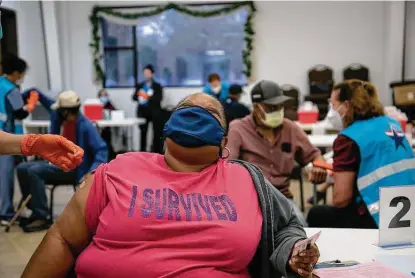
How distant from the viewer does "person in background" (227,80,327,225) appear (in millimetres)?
2463

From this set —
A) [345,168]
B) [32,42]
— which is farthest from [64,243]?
[32,42]

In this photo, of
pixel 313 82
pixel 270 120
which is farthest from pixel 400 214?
pixel 313 82

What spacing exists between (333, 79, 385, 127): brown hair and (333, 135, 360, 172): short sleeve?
14cm

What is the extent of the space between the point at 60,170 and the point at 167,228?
2.85 meters

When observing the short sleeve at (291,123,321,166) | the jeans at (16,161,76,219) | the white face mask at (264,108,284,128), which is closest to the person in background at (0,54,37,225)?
the jeans at (16,161,76,219)

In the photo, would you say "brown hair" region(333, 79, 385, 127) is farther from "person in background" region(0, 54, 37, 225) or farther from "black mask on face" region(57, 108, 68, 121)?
"person in background" region(0, 54, 37, 225)

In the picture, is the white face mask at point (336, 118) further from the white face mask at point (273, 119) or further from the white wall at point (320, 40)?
the white wall at point (320, 40)

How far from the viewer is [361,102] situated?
2.14 meters

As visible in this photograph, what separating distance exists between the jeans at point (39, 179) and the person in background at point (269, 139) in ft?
6.07

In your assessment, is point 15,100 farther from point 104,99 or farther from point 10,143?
point 104,99

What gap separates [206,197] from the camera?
49.9 inches

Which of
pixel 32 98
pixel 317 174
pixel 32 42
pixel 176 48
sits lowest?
pixel 317 174

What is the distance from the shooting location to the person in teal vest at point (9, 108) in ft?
12.8

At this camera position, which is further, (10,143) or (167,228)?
(10,143)
